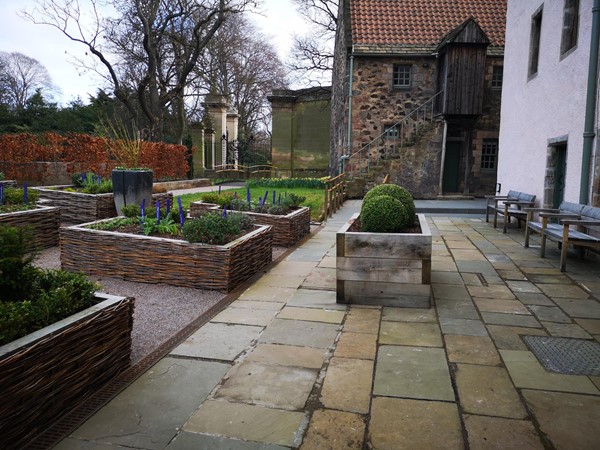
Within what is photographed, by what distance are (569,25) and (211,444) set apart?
9.16m

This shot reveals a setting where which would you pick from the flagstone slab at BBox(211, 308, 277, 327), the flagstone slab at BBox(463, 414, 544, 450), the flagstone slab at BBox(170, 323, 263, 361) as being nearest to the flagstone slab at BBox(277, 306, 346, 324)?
the flagstone slab at BBox(211, 308, 277, 327)

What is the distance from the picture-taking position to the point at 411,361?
336cm

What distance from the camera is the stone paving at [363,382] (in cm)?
243

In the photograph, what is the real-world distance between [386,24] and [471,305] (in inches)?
636

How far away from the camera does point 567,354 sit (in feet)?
11.6

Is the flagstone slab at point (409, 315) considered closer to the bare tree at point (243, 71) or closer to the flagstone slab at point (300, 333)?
the flagstone slab at point (300, 333)

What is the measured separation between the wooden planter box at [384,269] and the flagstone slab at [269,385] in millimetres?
1634

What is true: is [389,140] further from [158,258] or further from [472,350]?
[472,350]

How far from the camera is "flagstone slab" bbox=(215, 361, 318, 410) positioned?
9.12 feet

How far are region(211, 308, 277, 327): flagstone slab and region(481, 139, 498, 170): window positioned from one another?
51.8 feet

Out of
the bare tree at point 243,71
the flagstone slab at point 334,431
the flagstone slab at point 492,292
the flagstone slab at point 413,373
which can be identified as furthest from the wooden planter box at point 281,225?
the bare tree at point 243,71

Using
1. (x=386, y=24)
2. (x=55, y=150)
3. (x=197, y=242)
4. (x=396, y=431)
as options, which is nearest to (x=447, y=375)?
(x=396, y=431)

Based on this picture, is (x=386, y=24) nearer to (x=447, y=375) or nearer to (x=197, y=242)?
(x=197, y=242)

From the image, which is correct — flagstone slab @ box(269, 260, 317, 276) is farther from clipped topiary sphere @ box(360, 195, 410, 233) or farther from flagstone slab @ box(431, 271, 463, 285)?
flagstone slab @ box(431, 271, 463, 285)
